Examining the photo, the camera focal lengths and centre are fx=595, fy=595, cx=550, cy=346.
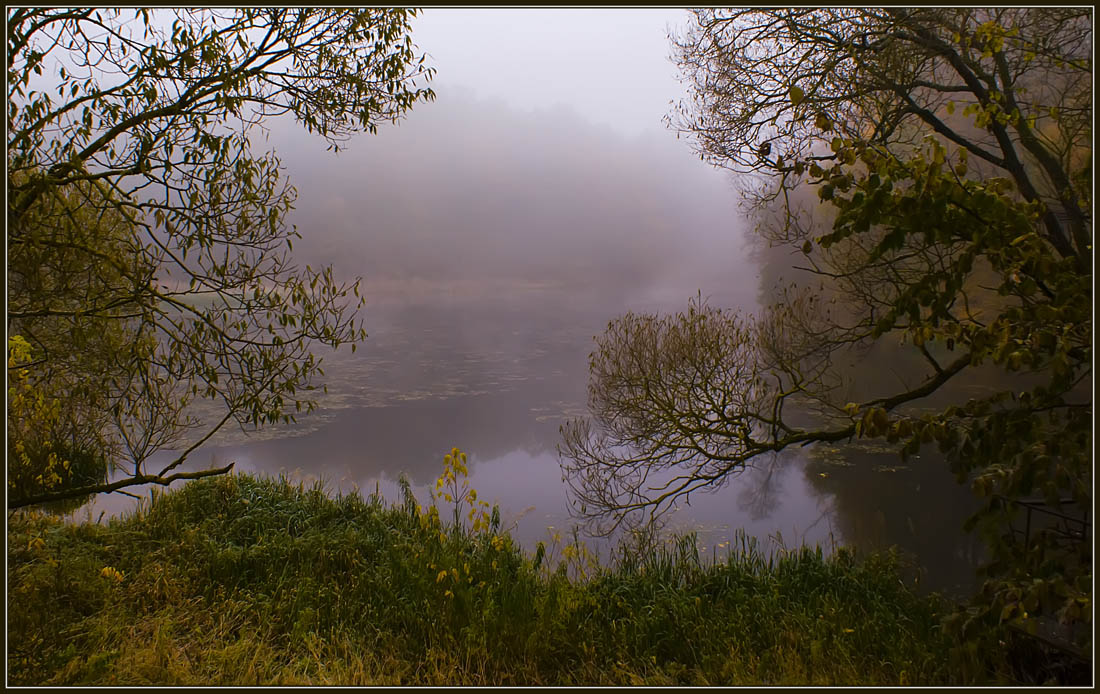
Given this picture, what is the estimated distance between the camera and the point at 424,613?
3.91 meters

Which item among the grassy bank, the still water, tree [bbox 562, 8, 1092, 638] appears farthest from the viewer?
the still water

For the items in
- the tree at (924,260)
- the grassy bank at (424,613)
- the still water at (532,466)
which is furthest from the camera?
the still water at (532,466)

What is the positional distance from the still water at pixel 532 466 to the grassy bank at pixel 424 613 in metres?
1.13

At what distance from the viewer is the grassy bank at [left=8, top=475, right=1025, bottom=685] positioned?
3.17 metres

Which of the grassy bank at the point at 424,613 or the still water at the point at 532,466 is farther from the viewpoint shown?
the still water at the point at 532,466

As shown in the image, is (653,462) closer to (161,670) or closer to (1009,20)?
(161,670)

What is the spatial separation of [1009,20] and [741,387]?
3.12 m

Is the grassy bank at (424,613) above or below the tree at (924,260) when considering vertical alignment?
below

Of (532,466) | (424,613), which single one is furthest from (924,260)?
(532,466)

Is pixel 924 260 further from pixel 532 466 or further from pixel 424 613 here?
pixel 532 466

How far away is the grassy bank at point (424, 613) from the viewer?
3.17m

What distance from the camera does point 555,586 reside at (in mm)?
4168

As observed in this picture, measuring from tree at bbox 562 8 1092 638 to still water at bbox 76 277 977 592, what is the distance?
50.5 inches

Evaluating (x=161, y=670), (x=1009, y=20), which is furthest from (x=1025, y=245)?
(x=161, y=670)
